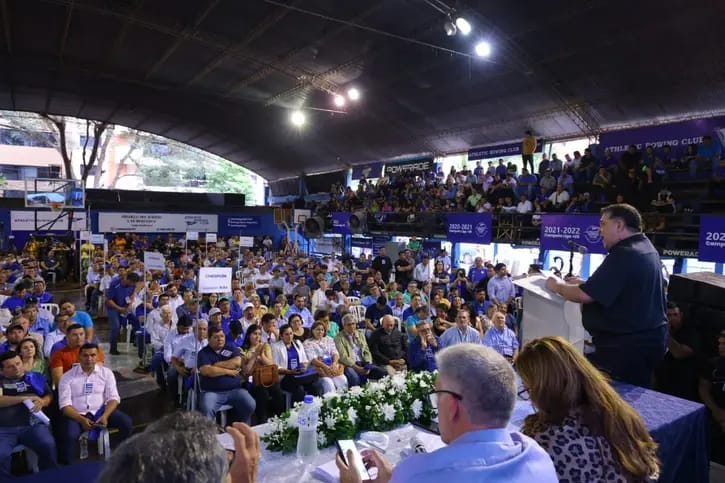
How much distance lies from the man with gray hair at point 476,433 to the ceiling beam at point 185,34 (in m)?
12.9

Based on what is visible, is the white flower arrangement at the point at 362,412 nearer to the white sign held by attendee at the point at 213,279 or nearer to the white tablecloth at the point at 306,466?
the white tablecloth at the point at 306,466

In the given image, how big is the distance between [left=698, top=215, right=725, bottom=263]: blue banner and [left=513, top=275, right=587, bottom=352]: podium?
6707 millimetres

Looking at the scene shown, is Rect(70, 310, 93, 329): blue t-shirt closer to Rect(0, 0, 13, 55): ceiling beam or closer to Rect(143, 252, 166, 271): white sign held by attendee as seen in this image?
Rect(143, 252, 166, 271): white sign held by attendee

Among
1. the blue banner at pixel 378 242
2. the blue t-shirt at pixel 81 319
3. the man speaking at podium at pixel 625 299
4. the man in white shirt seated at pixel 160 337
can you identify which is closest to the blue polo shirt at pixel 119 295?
the man in white shirt seated at pixel 160 337

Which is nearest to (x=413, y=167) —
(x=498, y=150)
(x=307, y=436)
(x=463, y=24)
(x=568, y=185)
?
(x=498, y=150)

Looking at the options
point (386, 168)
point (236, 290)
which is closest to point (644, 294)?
point (236, 290)

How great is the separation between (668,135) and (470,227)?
5259 millimetres

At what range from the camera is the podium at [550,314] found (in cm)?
255

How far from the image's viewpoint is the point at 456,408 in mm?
1200

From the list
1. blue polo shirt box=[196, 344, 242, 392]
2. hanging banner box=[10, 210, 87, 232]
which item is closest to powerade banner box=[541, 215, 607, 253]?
blue polo shirt box=[196, 344, 242, 392]

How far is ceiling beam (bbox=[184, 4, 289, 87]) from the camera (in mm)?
12072

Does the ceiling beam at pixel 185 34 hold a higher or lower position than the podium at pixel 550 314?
higher

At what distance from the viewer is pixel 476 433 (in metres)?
1.13

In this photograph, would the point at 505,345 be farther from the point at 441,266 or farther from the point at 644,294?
the point at 441,266
